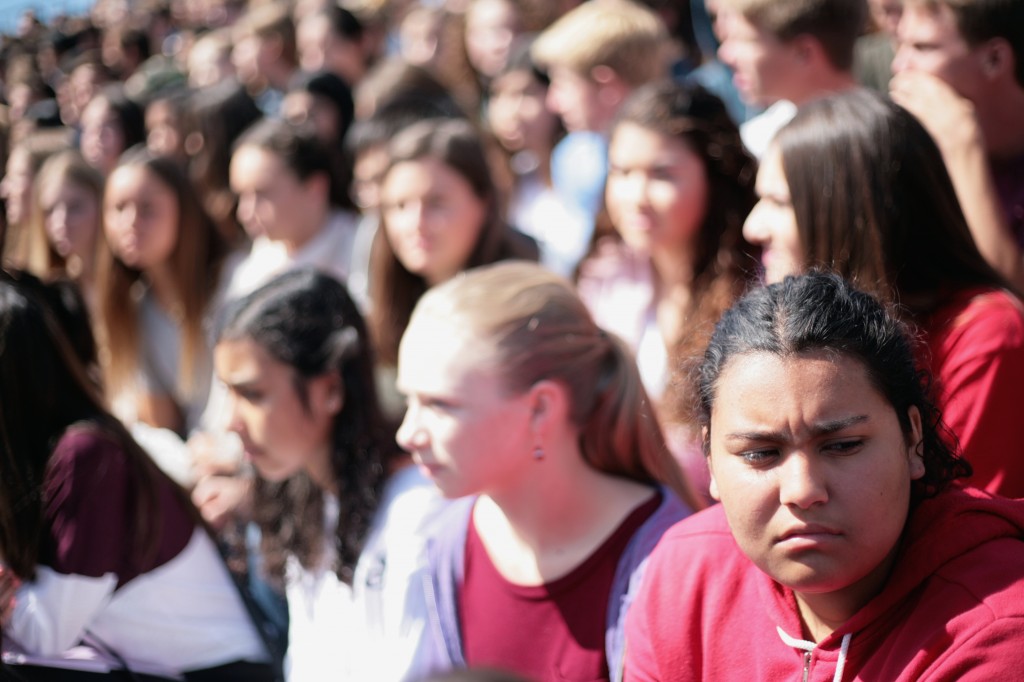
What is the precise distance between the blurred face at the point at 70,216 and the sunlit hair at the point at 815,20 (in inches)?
118

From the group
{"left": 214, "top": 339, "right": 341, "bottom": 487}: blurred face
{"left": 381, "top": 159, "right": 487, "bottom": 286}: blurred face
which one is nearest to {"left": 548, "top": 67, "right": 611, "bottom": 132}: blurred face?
{"left": 381, "top": 159, "right": 487, "bottom": 286}: blurred face

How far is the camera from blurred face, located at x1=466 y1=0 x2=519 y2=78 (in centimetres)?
622

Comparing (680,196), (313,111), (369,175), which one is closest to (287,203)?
(369,175)

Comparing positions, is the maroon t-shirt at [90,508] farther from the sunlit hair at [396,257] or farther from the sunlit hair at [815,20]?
the sunlit hair at [815,20]

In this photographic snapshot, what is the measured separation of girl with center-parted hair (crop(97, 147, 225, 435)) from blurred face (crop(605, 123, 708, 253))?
6.96 feet

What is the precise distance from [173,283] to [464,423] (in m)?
2.88

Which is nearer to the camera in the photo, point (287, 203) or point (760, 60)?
point (760, 60)

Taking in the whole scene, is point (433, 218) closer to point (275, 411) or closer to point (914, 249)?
point (275, 411)

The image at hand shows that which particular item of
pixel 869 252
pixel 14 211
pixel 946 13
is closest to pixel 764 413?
pixel 869 252

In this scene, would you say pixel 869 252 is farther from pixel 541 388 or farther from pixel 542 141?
pixel 542 141

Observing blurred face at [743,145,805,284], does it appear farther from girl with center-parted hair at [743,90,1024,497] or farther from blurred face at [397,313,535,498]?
blurred face at [397,313,535,498]

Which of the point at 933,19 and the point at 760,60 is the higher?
the point at 933,19

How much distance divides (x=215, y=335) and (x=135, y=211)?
197cm

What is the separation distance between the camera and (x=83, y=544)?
2.67m
